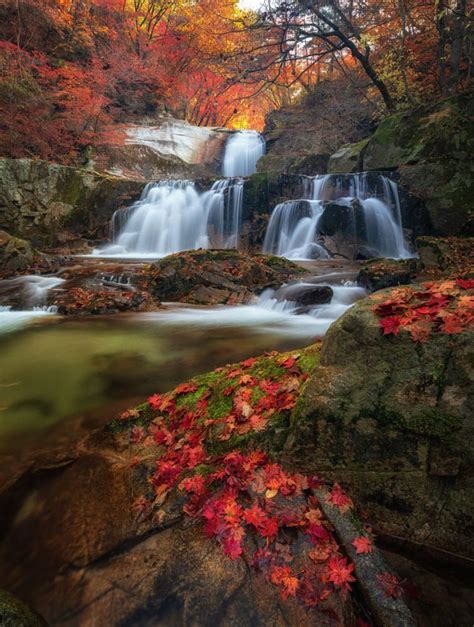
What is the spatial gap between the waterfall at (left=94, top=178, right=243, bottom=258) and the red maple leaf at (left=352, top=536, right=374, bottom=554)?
14.5 m

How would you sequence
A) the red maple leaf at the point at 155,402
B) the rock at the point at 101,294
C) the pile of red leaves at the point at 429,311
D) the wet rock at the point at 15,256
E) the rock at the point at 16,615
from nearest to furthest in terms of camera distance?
the rock at the point at 16,615 → the pile of red leaves at the point at 429,311 → the red maple leaf at the point at 155,402 → the rock at the point at 101,294 → the wet rock at the point at 15,256

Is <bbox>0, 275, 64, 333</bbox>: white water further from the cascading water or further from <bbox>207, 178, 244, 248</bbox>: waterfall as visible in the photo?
<bbox>207, 178, 244, 248</bbox>: waterfall

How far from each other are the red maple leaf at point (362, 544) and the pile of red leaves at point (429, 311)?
46.0 inches

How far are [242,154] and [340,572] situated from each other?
28853 mm

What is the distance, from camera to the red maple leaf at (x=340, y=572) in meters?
1.71

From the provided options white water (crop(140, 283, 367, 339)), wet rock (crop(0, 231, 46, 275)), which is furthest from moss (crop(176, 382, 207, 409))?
wet rock (crop(0, 231, 46, 275))

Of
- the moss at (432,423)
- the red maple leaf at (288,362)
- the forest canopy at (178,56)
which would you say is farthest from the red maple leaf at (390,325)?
the forest canopy at (178,56)

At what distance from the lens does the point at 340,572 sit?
176 cm

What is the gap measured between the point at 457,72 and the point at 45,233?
17913mm

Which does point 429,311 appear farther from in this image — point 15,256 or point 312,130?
point 312,130

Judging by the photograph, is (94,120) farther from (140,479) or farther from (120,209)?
(140,479)

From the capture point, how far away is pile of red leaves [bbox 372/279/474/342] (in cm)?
216

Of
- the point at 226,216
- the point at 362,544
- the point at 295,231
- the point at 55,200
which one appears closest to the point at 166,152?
the point at 55,200

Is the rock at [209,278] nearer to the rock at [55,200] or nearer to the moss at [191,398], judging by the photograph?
the moss at [191,398]
